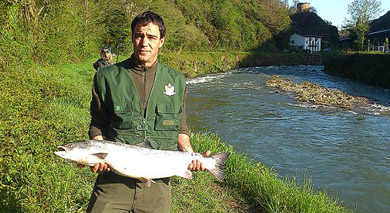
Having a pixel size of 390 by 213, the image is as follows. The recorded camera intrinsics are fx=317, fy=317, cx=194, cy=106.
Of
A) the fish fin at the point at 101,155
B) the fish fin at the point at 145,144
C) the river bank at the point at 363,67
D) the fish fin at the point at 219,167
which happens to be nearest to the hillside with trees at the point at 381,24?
the river bank at the point at 363,67

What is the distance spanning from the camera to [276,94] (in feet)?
79.7

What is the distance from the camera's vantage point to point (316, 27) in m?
96.3

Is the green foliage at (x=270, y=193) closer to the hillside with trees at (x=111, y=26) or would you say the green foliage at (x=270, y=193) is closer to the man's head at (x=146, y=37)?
the man's head at (x=146, y=37)

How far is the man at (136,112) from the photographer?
8.45 feet

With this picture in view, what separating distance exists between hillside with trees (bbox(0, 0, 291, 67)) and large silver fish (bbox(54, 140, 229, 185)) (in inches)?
420

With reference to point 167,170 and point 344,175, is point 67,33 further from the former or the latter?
→ point 167,170

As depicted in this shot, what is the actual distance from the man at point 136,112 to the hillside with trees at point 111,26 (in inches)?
414

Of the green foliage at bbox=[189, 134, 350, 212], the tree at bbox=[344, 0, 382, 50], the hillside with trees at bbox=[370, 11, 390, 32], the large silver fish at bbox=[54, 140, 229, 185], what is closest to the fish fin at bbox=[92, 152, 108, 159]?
the large silver fish at bbox=[54, 140, 229, 185]

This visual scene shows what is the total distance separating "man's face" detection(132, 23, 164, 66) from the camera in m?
2.61

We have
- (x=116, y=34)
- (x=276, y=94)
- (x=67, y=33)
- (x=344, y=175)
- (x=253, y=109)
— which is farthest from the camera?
(x=116, y=34)

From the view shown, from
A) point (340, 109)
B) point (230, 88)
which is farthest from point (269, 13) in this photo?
point (340, 109)

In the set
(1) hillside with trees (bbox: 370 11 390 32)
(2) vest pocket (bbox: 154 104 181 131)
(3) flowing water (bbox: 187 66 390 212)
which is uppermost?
(1) hillside with trees (bbox: 370 11 390 32)

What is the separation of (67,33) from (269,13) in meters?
65.4

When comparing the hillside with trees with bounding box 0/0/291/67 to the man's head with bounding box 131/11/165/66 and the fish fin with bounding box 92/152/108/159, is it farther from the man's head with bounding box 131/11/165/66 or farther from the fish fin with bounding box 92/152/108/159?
the fish fin with bounding box 92/152/108/159
